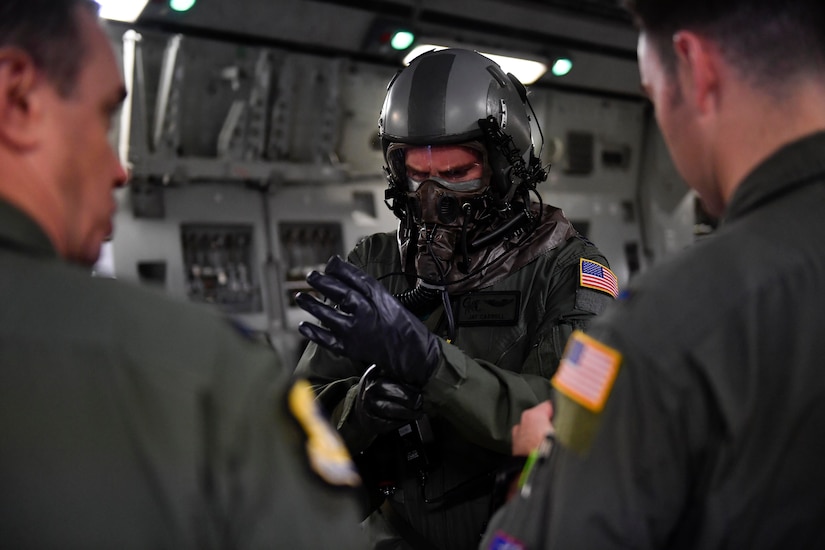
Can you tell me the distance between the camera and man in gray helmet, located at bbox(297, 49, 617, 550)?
1.72 meters

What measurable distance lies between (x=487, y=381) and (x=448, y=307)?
330 millimetres

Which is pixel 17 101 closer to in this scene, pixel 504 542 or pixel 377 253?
pixel 504 542

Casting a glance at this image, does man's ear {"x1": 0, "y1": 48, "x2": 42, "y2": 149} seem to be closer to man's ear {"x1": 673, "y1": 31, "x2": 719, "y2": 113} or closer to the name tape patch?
man's ear {"x1": 673, "y1": 31, "x2": 719, "y2": 113}

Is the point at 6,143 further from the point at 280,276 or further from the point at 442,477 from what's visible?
the point at 280,276

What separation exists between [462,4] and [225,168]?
64.7 inches

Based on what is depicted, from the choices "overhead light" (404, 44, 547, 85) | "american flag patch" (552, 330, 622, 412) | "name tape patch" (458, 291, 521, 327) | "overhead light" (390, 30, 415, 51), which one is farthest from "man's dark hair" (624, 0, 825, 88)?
"overhead light" (404, 44, 547, 85)

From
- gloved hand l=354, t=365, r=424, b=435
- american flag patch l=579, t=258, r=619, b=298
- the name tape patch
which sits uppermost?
american flag patch l=579, t=258, r=619, b=298

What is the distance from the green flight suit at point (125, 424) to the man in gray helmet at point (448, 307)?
903mm

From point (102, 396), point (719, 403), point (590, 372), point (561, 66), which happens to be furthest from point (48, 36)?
point (561, 66)

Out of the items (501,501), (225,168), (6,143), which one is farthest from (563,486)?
(225,168)

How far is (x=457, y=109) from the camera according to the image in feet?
6.91

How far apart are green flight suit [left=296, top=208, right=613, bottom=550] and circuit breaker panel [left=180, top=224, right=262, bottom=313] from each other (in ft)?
7.40

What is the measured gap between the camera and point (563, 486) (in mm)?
962

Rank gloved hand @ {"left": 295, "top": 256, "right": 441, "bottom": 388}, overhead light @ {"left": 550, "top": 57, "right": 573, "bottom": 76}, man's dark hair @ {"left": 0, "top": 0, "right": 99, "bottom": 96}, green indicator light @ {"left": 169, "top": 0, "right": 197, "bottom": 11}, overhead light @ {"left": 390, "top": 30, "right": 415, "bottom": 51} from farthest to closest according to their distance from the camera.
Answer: overhead light @ {"left": 550, "top": 57, "right": 573, "bottom": 76} < overhead light @ {"left": 390, "top": 30, "right": 415, "bottom": 51} < green indicator light @ {"left": 169, "top": 0, "right": 197, "bottom": 11} < gloved hand @ {"left": 295, "top": 256, "right": 441, "bottom": 388} < man's dark hair @ {"left": 0, "top": 0, "right": 99, "bottom": 96}
